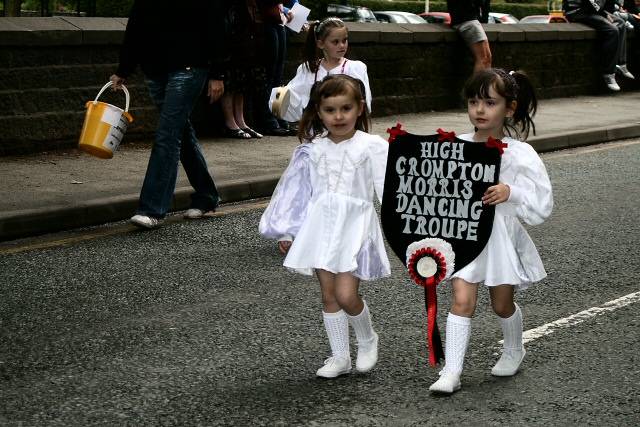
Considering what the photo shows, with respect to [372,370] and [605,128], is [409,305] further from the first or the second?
[605,128]

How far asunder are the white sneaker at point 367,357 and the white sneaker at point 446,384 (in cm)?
38

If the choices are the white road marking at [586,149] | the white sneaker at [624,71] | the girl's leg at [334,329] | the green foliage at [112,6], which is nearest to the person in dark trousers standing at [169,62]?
the girl's leg at [334,329]

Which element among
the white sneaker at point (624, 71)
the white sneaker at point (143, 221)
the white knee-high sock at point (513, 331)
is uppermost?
the white knee-high sock at point (513, 331)

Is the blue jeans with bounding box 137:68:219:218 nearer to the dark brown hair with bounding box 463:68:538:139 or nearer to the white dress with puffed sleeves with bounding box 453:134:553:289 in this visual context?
the dark brown hair with bounding box 463:68:538:139

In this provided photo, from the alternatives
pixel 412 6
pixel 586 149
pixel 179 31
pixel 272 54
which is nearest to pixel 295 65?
pixel 272 54

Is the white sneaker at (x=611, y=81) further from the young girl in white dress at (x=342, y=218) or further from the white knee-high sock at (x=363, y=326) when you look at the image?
the white knee-high sock at (x=363, y=326)

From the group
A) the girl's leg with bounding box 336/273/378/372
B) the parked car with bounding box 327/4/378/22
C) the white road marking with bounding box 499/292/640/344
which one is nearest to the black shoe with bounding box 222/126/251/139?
the white road marking with bounding box 499/292/640/344

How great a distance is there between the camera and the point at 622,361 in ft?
16.8

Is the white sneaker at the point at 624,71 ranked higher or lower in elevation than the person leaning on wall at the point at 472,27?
lower

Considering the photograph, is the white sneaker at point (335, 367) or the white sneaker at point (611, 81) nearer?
the white sneaker at point (335, 367)

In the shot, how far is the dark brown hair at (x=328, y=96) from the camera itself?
4867mm

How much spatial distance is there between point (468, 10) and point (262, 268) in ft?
31.7

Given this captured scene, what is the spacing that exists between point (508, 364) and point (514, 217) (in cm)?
59

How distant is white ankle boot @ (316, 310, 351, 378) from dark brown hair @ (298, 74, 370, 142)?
0.75 m
